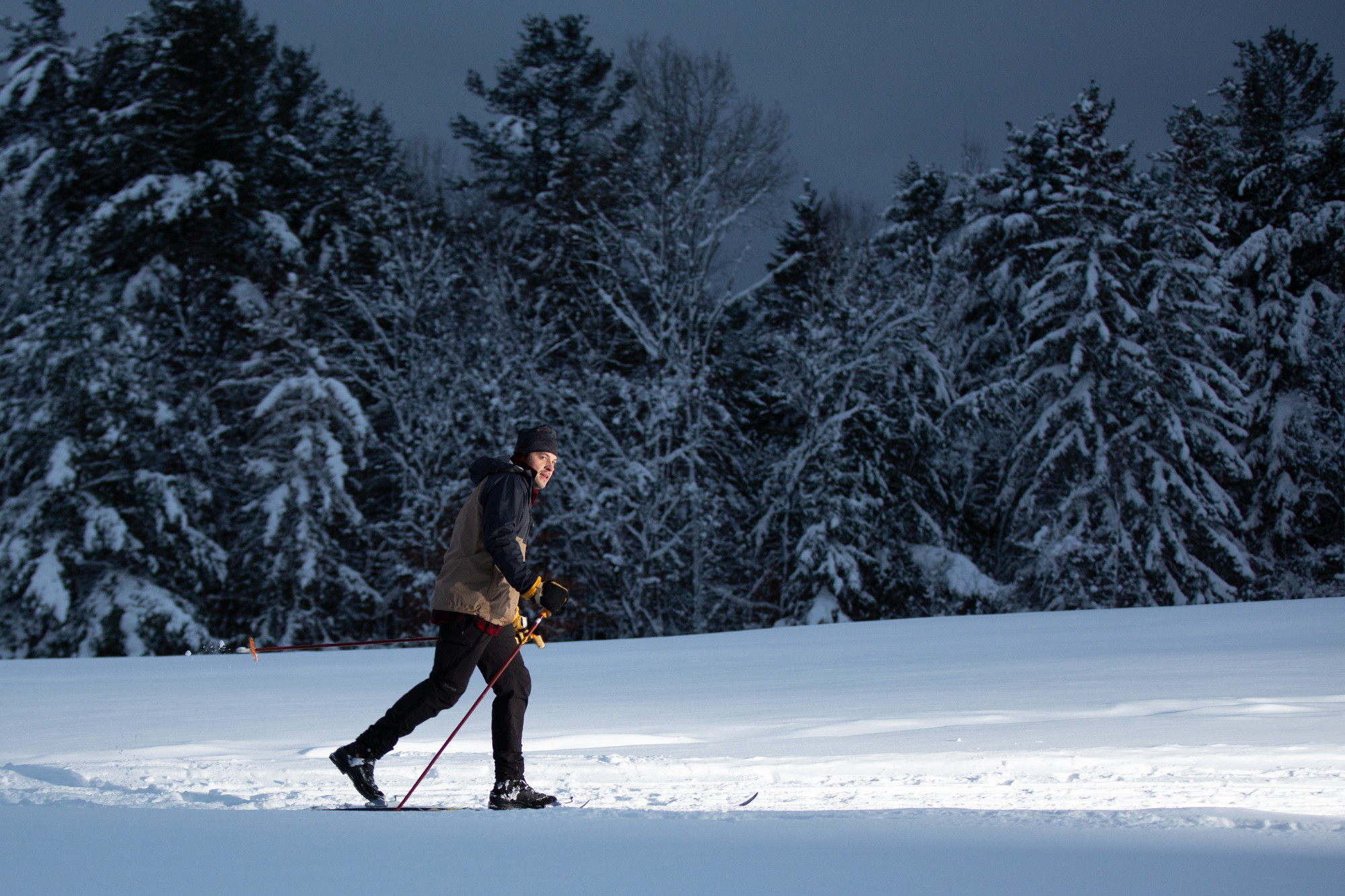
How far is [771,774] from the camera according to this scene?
476 centimetres

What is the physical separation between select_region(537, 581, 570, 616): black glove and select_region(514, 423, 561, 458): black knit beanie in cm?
53

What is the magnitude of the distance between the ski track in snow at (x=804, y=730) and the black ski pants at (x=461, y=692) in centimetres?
29

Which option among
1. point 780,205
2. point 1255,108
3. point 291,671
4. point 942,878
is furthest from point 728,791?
point 1255,108

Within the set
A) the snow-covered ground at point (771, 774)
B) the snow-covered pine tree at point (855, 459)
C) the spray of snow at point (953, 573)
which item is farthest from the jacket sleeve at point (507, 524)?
the spray of snow at point (953, 573)

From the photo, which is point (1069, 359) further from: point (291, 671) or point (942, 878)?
point (942, 878)

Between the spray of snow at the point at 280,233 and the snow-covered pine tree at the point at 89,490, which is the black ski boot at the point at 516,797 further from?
the spray of snow at the point at 280,233

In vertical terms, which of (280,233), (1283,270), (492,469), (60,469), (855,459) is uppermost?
(280,233)

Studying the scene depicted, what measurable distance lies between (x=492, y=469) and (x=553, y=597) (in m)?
0.55

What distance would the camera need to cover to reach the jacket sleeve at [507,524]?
4211 millimetres

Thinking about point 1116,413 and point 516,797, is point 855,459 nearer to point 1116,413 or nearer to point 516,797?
point 1116,413

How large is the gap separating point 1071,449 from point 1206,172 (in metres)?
8.46

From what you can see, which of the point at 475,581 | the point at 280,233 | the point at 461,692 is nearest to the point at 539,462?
the point at 475,581

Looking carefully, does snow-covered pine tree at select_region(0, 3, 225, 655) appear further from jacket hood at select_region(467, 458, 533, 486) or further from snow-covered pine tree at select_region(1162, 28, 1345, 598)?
snow-covered pine tree at select_region(1162, 28, 1345, 598)

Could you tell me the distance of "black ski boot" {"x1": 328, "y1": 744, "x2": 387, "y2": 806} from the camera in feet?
14.2
